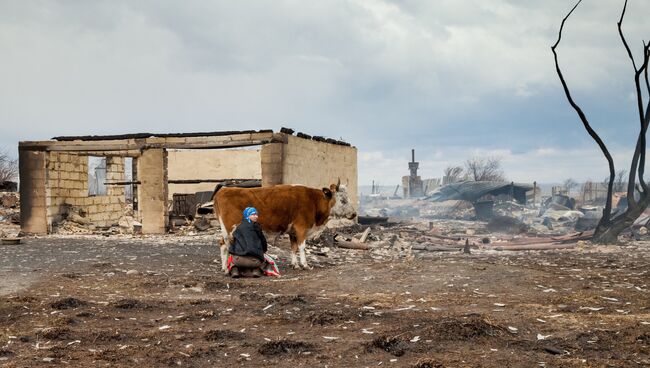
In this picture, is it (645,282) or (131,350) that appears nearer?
(131,350)

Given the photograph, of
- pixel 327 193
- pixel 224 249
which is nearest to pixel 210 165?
pixel 327 193

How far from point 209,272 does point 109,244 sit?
238 inches

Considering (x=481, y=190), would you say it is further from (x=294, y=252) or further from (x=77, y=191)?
(x=294, y=252)

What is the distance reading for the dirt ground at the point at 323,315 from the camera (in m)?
5.40

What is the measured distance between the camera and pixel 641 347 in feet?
17.8

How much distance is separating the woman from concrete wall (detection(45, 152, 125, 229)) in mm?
11443

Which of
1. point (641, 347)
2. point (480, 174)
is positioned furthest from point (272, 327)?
point (480, 174)

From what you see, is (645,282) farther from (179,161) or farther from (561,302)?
(179,161)

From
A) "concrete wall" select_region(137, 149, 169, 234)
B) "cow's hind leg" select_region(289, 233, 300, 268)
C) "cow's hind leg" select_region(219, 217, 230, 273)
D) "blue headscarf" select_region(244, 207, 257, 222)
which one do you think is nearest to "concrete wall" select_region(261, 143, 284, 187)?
"concrete wall" select_region(137, 149, 169, 234)

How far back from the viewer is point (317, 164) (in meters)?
19.0

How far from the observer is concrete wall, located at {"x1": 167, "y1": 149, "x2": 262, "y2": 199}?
28.8 meters

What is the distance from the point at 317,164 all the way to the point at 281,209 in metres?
7.46

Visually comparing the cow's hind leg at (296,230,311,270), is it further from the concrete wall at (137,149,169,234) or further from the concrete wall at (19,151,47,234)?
the concrete wall at (19,151,47,234)

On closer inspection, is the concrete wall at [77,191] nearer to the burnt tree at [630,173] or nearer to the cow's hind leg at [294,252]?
the cow's hind leg at [294,252]
